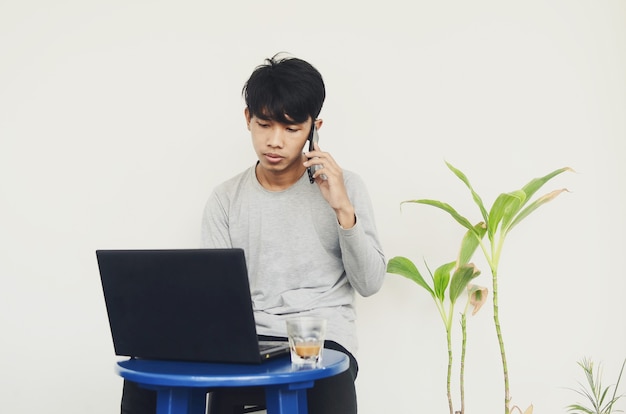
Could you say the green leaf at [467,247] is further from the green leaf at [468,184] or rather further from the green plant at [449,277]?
the green leaf at [468,184]

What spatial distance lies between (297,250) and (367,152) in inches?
26.8

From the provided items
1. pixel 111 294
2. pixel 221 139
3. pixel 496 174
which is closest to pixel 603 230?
pixel 496 174

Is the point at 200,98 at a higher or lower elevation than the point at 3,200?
higher

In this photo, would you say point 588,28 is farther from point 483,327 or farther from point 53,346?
point 53,346

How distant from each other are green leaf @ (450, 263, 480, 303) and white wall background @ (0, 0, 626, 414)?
0.24m

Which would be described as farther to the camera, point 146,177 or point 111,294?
point 146,177

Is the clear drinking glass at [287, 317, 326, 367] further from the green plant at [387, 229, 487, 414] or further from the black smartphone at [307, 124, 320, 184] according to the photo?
the green plant at [387, 229, 487, 414]

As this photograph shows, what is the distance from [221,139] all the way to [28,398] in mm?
1092

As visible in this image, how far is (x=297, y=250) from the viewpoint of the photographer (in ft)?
6.90

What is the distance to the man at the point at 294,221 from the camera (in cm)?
196

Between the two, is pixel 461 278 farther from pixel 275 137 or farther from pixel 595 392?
pixel 275 137

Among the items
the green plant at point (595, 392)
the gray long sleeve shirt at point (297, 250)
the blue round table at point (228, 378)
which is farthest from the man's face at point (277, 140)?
the green plant at point (595, 392)

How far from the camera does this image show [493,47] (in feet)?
8.71

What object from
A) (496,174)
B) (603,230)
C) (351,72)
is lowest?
(603,230)
